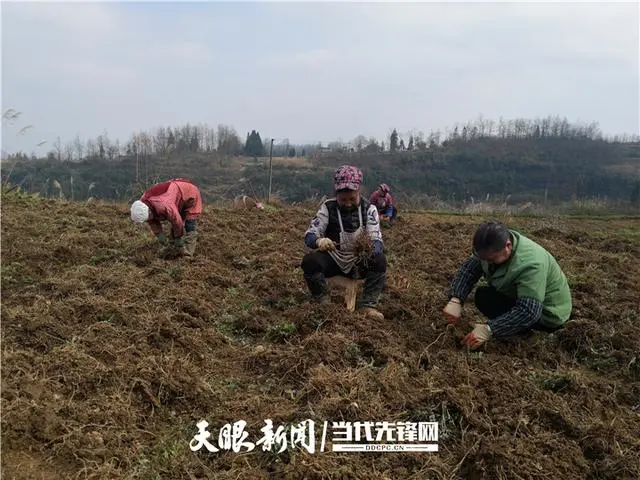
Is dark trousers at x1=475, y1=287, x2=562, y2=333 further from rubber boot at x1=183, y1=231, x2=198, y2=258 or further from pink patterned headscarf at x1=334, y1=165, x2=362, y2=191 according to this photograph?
rubber boot at x1=183, y1=231, x2=198, y2=258

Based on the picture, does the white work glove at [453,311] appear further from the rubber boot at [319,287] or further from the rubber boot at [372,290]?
the rubber boot at [319,287]

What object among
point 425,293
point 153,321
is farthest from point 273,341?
point 425,293

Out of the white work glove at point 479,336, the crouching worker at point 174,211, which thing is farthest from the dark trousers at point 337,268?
the crouching worker at point 174,211

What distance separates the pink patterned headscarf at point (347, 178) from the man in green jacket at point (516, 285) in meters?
1.03

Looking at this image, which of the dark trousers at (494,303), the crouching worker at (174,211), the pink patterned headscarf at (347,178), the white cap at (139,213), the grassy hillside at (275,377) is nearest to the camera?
the grassy hillside at (275,377)

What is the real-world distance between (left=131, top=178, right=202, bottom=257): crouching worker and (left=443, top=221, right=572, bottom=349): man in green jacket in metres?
2.97

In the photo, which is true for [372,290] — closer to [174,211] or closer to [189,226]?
[174,211]

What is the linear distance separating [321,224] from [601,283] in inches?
128

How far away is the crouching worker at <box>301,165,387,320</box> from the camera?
12.6 ft

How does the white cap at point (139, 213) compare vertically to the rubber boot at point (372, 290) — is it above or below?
above

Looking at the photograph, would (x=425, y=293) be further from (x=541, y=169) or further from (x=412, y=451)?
(x=541, y=169)

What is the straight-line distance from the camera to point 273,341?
3.39 metres

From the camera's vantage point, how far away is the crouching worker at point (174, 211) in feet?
16.4

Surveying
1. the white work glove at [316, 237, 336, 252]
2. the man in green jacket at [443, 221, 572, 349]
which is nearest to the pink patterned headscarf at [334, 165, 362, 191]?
the white work glove at [316, 237, 336, 252]
